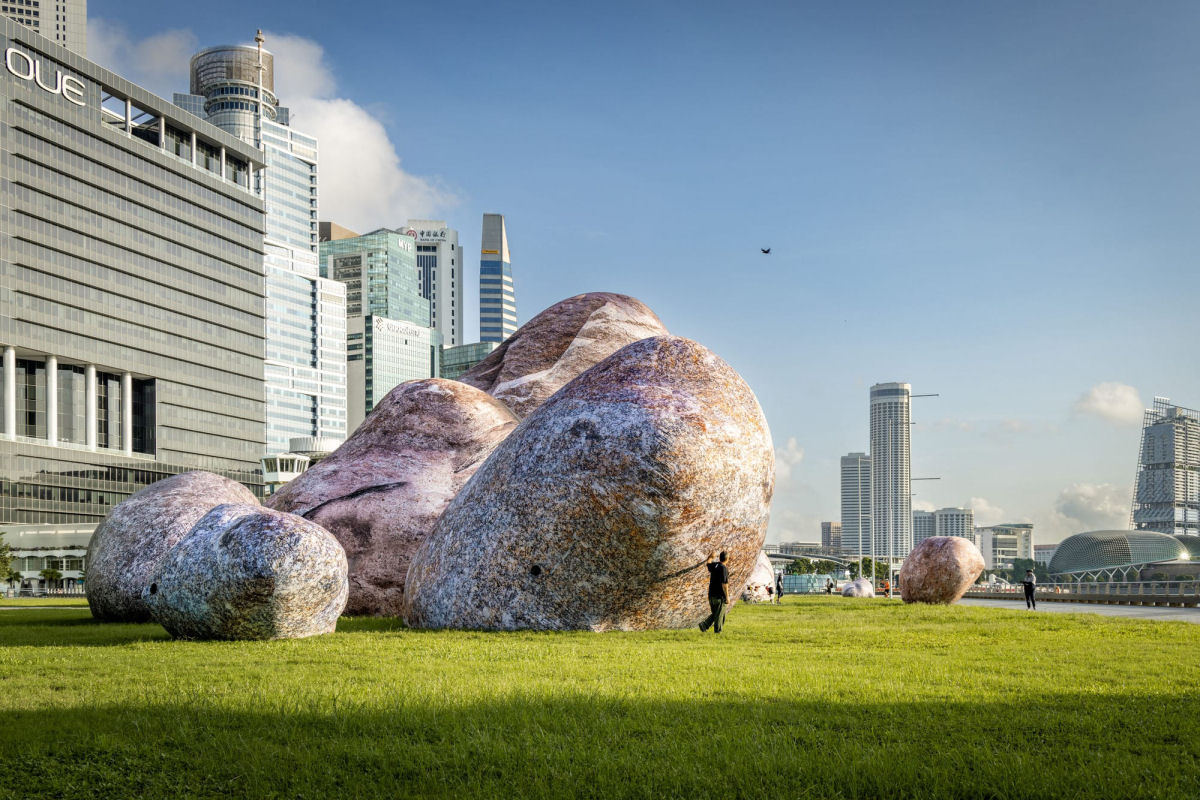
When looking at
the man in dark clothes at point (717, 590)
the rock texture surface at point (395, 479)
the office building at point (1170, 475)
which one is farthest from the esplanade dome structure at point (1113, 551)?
the man in dark clothes at point (717, 590)

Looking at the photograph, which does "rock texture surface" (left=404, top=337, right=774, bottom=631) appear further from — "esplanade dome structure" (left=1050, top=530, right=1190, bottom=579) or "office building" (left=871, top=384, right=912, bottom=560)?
"esplanade dome structure" (left=1050, top=530, right=1190, bottom=579)

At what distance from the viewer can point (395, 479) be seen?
2278cm

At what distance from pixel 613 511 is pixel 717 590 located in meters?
2.19

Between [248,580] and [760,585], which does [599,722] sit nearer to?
[248,580]

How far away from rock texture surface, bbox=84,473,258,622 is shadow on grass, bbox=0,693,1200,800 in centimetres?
1289

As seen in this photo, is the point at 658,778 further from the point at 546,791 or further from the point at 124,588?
the point at 124,588

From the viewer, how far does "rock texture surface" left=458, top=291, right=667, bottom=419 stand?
29.3 meters

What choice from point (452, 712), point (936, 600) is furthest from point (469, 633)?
point (936, 600)

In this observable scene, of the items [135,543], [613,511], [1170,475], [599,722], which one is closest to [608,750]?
[599,722]

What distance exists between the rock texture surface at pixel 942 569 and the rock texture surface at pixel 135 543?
848 inches

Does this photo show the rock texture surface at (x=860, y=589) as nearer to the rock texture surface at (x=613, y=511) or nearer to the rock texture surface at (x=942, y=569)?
the rock texture surface at (x=942, y=569)

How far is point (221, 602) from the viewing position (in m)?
15.0

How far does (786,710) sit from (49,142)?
416ft

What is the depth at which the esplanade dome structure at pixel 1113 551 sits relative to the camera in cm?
14200
